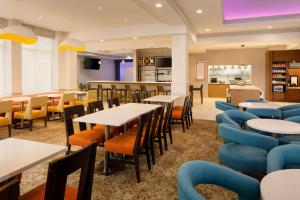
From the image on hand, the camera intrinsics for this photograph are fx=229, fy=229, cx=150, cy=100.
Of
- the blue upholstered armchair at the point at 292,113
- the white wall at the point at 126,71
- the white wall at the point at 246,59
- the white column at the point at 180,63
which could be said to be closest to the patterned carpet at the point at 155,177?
the blue upholstered armchair at the point at 292,113

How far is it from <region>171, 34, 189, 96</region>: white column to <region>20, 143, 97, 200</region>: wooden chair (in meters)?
6.33

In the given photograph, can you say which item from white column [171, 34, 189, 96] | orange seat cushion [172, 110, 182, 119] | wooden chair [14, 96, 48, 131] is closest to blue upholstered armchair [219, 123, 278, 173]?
orange seat cushion [172, 110, 182, 119]

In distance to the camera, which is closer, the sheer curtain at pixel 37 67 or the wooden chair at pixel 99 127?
the wooden chair at pixel 99 127

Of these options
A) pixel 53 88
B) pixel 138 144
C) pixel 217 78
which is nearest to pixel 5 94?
pixel 53 88

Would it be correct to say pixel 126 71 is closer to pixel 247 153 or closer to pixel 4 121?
pixel 4 121

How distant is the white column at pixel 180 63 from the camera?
25.0 feet

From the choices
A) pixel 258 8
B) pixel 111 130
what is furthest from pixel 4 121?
pixel 258 8

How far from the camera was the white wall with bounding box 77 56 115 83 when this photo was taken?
15.7 metres

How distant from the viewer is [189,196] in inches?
45.3

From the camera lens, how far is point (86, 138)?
328 cm

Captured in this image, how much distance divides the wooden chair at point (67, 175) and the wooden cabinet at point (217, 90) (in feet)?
41.3

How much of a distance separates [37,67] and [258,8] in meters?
9.15

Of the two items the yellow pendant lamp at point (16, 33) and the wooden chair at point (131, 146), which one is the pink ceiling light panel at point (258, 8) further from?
the yellow pendant lamp at point (16, 33)

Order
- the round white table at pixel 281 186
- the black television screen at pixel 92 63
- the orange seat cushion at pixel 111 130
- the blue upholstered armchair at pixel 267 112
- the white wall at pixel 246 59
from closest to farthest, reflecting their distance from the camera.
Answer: the round white table at pixel 281 186 < the orange seat cushion at pixel 111 130 < the blue upholstered armchair at pixel 267 112 < the white wall at pixel 246 59 < the black television screen at pixel 92 63
